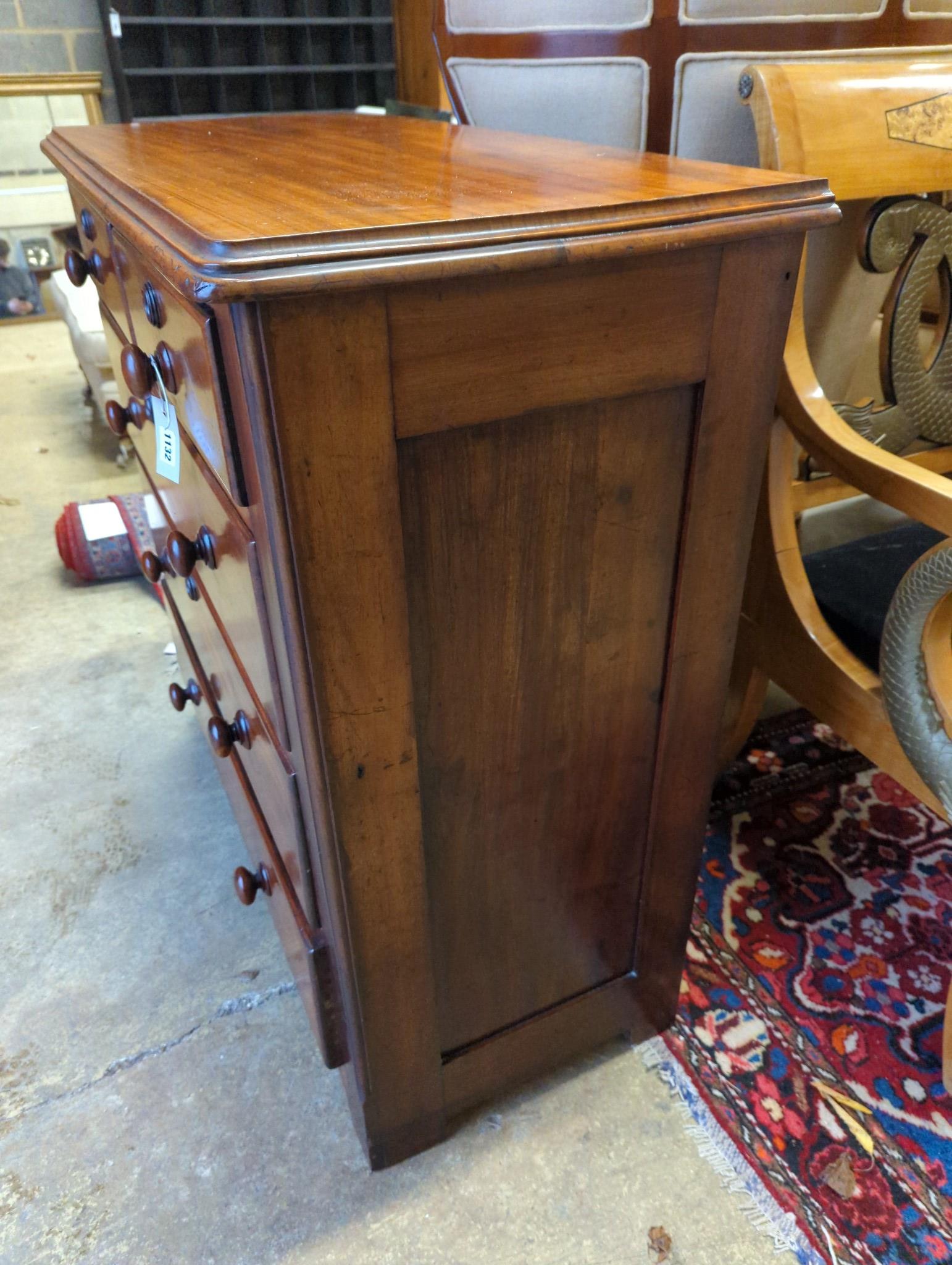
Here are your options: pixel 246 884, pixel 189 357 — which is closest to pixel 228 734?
pixel 246 884

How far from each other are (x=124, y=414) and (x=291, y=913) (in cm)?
66

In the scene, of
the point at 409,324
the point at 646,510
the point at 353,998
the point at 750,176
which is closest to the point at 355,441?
the point at 409,324

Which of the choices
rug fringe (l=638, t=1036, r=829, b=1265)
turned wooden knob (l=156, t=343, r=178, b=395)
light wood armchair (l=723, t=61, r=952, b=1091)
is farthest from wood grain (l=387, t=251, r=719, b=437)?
rug fringe (l=638, t=1036, r=829, b=1265)

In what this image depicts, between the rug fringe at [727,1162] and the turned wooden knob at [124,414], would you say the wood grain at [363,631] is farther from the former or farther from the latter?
the turned wooden knob at [124,414]

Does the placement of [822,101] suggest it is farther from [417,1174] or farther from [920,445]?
[417,1174]

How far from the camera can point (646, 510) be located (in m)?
0.74

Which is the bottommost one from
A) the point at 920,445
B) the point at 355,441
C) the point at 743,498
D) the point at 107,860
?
the point at 107,860

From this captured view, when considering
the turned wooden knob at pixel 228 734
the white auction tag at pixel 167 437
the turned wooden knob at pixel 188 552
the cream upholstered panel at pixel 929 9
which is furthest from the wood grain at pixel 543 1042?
the cream upholstered panel at pixel 929 9

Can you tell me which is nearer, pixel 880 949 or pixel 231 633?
pixel 231 633

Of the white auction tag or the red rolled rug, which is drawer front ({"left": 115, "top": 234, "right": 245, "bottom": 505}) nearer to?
the white auction tag

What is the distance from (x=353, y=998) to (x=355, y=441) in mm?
523

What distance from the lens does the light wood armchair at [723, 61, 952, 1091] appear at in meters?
0.94

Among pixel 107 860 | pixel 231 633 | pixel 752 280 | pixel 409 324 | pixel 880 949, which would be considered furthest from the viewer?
pixel 107 860

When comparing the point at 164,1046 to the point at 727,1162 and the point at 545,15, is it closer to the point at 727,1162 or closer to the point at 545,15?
the point at 727,1162
